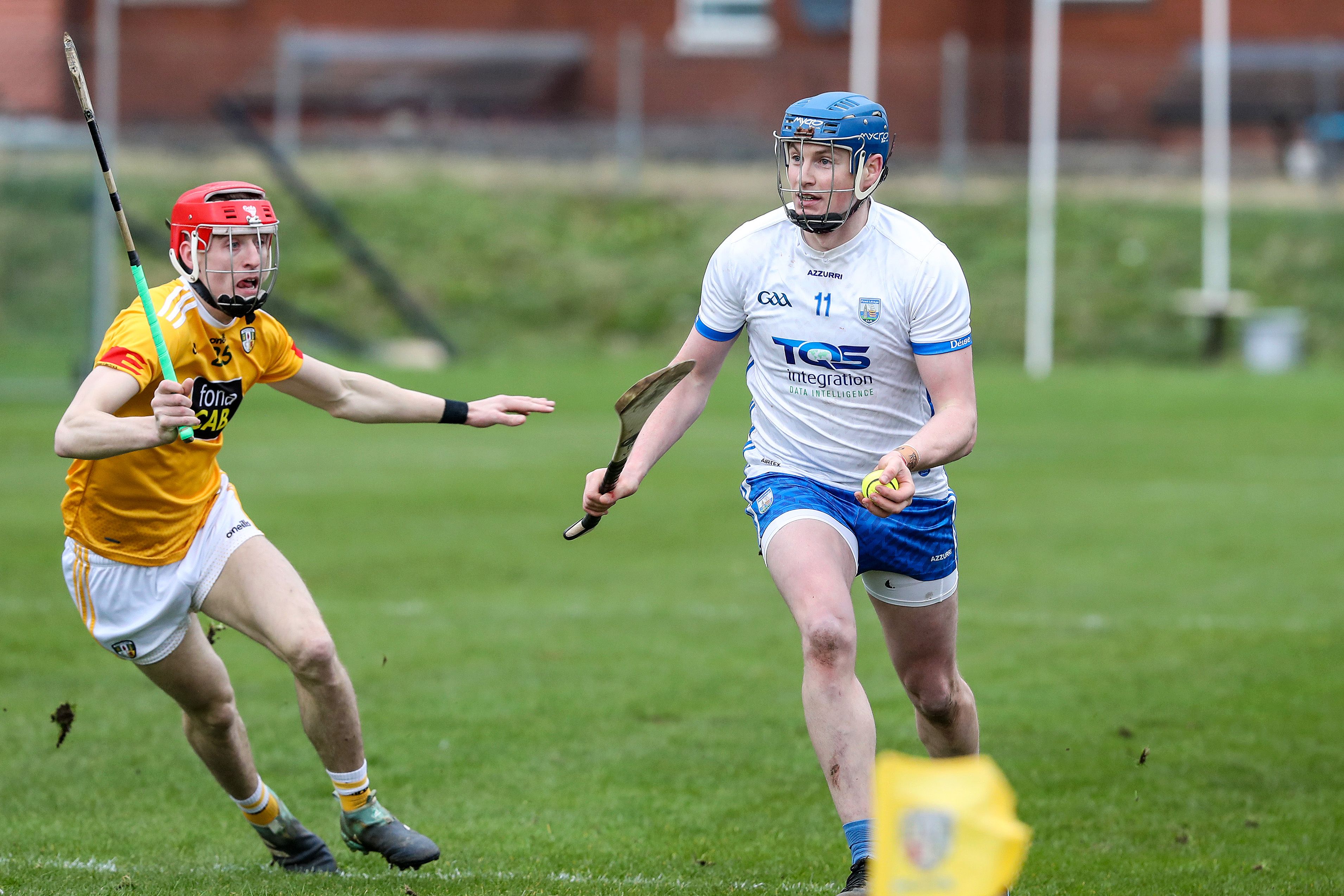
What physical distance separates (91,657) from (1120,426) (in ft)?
44.6

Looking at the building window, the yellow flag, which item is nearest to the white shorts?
the yellow flag

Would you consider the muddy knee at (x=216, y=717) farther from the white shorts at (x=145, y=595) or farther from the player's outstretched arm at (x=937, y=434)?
the player's outstretched arm at (x=937, y=434)

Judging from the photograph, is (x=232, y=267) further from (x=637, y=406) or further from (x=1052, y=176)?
(x=1052, y=176)

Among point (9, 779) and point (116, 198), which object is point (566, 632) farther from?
point (116, 198)

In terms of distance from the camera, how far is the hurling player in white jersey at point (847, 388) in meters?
5.21

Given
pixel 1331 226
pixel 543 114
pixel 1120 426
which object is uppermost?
pixel 543 114

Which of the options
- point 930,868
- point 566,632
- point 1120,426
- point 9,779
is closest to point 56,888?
point 9,779

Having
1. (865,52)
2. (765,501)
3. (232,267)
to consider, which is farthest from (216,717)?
(865,52)

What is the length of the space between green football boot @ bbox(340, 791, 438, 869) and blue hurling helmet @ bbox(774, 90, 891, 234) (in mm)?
2385

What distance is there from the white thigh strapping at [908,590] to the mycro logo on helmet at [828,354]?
67 cm

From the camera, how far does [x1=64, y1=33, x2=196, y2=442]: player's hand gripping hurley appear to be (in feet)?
16.6

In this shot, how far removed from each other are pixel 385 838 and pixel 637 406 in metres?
1.72

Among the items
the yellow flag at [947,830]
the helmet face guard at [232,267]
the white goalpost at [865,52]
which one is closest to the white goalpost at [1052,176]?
the white goalpost at [865,52]

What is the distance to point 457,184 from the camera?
30.1 metres
